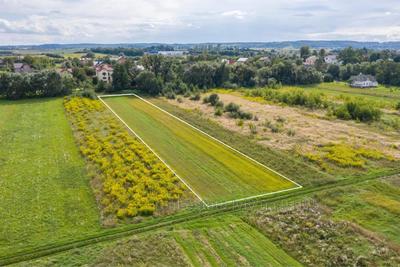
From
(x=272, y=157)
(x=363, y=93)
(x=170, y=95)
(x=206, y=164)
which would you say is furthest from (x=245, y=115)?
(x=363, y=93)

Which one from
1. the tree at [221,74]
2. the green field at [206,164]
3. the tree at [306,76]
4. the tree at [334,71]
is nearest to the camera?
the green field at [206,164]

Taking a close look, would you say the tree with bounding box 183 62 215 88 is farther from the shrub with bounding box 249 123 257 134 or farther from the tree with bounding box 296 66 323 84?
the shrub with bounding box 249 123 257 134

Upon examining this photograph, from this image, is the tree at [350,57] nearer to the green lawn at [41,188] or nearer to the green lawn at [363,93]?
the green lawn at [363,93]

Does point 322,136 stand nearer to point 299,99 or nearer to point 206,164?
point 206,164

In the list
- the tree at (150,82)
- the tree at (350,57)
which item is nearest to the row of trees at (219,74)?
the tree at (150,82)

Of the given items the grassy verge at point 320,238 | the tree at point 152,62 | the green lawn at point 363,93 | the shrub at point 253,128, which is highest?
the tree at point 152,62

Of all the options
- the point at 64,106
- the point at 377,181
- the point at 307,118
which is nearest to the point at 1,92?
the point at 64,106

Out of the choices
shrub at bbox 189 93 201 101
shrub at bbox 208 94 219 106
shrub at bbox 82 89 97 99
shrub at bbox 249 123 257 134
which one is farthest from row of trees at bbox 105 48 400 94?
shrub at bbox 249 123 257 134

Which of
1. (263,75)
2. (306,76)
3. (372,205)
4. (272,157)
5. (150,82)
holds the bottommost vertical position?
(372,205)
